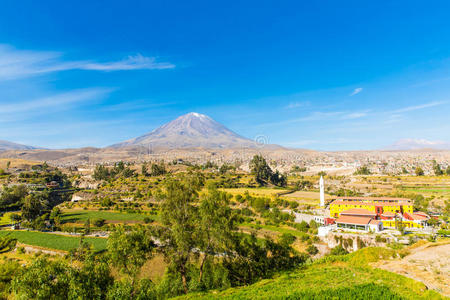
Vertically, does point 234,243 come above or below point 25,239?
above

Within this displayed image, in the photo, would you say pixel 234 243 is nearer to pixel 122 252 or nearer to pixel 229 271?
pixel 229 271

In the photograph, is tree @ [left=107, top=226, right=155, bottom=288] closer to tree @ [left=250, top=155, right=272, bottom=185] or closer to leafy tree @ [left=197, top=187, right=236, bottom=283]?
leafy tree @ [left=197, top=187, right=236, bottom=283]

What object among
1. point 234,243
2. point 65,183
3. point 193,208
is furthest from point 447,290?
point 65,183

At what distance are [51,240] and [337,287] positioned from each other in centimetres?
4532

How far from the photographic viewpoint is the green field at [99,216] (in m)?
54.3

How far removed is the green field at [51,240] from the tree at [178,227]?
2281 centimetres

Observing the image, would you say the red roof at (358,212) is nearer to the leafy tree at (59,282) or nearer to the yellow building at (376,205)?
the yellow building at (376,205)

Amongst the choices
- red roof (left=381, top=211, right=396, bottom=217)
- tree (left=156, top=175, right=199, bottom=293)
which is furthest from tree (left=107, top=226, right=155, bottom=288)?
red roof (left=381, top=211, right=396, bottom=217)

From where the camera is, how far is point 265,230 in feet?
148

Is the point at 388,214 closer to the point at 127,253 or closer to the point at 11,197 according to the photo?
the point at 127,253

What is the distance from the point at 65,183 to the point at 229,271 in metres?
103

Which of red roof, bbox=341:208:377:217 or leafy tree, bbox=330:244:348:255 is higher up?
red roof, bbox=341:208:377:217

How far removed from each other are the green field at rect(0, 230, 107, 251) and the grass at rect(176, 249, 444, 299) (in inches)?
1120

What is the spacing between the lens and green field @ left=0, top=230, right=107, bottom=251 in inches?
1462
